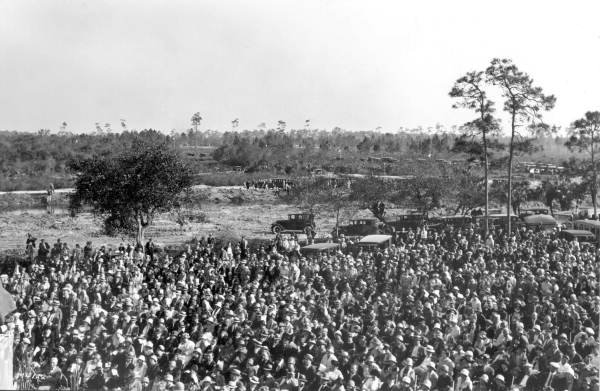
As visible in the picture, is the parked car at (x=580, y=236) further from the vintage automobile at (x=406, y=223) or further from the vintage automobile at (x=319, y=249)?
the vintage automobile at (x=319, y=249)

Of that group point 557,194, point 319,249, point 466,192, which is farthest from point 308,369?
point 557,194

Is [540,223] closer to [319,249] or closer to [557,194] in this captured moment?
[557,194]

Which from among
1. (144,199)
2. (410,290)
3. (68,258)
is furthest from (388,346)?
(144,199)

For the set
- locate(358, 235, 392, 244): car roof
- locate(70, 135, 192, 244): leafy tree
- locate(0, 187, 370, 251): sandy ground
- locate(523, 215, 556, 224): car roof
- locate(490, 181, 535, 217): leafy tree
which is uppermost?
locate(70, 135, 192, 244): leafy tree

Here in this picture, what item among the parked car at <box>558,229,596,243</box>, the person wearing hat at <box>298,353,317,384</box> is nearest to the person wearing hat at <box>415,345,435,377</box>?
the person wearing hat at <box>298,353,317,384</box>

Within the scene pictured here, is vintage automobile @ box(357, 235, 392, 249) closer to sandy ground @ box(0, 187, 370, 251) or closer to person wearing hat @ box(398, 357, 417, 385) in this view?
sandy ground @ box(0, 187, 370, 251)

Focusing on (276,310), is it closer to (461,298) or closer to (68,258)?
(461,298)
